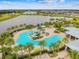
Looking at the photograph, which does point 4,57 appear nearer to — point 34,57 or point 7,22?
point 34,57

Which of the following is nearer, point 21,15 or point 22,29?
point 22,29

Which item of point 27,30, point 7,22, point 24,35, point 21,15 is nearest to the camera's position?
point 24,35

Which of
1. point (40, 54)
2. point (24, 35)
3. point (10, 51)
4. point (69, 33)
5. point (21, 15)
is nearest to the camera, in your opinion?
point (10, 51)

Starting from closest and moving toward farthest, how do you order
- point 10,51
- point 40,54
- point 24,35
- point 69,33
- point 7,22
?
point 10,51 < point 40,54 < point 69,33 < point 24,35 < point 7,22

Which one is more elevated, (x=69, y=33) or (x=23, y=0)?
(x=23, y=0)

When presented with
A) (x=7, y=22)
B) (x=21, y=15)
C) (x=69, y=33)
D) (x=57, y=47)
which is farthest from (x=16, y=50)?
(x=21, y=15)

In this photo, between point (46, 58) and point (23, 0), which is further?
point (23, 0)

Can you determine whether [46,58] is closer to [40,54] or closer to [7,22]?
[40,54]

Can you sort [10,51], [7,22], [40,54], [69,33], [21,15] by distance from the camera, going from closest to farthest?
1. [10,51]
2. [40,54]
3. [69,33]
4. [7,22]
5. [21,15]

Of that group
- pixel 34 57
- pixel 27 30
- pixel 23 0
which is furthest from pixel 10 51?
pixel 23 0
